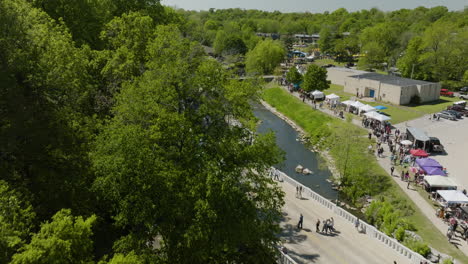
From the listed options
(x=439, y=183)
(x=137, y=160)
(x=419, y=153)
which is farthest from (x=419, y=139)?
(x=137, y=160)

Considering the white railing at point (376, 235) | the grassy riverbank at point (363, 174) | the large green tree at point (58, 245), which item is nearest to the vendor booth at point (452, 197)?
the grassy riverbank at point (363, 174)

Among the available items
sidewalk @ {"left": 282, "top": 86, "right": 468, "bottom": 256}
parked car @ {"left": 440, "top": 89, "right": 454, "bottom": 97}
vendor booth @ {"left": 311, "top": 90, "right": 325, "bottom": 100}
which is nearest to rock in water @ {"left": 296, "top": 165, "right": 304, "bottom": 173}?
sidewalk @ {"left": 282, "top": 86, "right": 468, "bottom": 256}

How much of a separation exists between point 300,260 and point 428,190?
15562mm

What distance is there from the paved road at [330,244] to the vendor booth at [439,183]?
9.43 m

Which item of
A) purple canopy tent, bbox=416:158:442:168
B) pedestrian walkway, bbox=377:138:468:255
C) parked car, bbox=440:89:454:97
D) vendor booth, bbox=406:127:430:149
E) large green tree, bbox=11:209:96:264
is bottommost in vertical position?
pedestrian walkway, bbox=377:138:468:255

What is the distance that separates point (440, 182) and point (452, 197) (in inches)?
99.1

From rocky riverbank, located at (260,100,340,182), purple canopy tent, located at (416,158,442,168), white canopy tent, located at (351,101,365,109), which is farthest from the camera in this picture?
white canopy tent, located at (351,101,365,109)

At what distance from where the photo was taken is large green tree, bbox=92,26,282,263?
531 inches

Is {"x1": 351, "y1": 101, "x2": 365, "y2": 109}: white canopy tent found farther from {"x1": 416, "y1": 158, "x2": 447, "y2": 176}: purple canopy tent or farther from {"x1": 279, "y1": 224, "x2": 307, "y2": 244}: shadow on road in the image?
{"x1": 279, "y1": 224, "x2": 307, "y2": 244}: shadow on road

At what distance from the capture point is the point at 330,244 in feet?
70.2

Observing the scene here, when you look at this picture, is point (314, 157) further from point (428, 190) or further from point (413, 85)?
point (413, 85)

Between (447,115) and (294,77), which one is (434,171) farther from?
(294,77)

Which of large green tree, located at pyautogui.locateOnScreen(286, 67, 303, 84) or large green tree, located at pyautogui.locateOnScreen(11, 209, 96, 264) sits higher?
large green tree, located at pyautogui.locateOnScreen(11, 209, 96, 264)

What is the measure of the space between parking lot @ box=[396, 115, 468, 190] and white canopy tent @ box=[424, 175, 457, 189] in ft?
5.34
